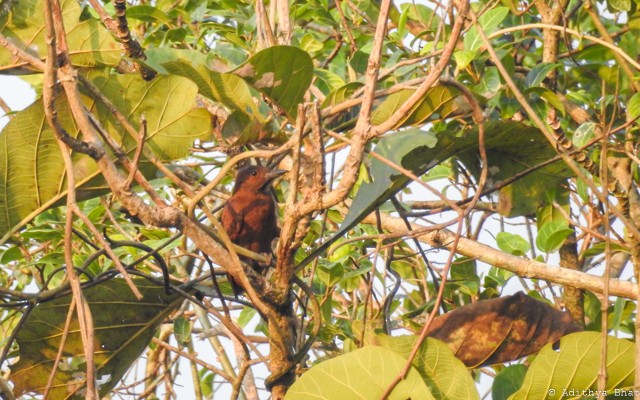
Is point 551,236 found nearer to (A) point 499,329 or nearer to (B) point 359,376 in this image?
(A) point 499,329

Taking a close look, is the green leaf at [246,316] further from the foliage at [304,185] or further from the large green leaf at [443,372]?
the large green leaf at [443,372]

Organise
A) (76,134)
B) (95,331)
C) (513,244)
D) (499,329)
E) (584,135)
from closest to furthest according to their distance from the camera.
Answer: (76,134) → (499,329) → (95,331) → (584,135) → (513,244)

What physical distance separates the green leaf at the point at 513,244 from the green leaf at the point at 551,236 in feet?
0.21

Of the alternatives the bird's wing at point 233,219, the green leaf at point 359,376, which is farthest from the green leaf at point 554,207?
the green leaf at point 359,376

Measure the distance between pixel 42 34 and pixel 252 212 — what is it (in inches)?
61.2

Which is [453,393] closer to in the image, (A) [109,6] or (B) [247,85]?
(B) [247,85]

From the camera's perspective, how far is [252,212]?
3.63 m

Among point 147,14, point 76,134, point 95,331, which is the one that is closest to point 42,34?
point 76,134

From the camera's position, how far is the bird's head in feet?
11.7

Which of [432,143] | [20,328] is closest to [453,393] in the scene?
[432,143]

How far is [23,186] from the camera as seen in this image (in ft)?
7.06

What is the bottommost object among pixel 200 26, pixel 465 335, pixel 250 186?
pixel 465 335

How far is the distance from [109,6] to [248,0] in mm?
638

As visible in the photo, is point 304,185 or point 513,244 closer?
point 304,185
